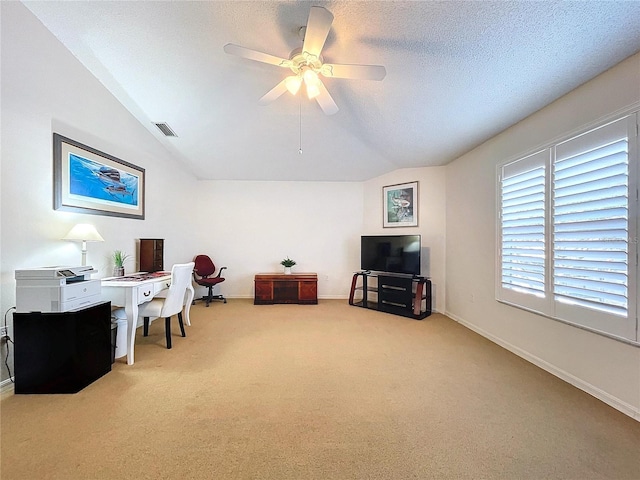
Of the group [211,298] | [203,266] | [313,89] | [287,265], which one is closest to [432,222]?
[287,265]

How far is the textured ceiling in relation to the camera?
1.88 meters

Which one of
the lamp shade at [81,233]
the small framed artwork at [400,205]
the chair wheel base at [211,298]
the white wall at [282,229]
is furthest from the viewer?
the white wall at [282,229]

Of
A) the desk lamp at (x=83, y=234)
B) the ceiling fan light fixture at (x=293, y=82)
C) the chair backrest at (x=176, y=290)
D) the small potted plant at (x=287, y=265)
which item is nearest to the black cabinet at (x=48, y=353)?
the desk lamp at (x=83, y=234)

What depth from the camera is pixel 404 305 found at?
4.52 m

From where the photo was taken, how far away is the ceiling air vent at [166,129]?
3.77m

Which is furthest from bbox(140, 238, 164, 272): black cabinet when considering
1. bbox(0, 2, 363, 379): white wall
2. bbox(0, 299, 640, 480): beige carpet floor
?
bbox(0, 299, 640, 480): beige carpet floor

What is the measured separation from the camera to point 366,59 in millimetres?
2412

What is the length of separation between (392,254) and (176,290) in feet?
11.0

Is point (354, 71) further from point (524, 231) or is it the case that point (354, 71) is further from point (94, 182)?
point (94, 182)

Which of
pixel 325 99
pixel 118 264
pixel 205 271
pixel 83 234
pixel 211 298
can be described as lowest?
pixel 211 298

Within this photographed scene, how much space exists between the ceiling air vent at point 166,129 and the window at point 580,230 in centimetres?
445

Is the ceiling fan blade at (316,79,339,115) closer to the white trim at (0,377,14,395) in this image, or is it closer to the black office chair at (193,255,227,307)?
the white trim at (0,377,14,395)

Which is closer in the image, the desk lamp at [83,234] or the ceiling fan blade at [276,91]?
the ceiling fan blade at [276,91]

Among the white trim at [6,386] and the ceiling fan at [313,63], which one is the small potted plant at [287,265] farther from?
the white trim at [6,386]
